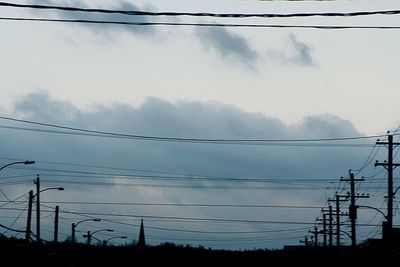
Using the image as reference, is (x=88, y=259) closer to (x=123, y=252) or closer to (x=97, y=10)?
(x=123, y=252)

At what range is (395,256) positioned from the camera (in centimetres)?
7112

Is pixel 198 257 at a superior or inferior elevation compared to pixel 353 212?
inferior

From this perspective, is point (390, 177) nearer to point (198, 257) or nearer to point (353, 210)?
point (353, 210)

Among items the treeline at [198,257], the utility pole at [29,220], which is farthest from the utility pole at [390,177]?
the utility pole at [29,220]

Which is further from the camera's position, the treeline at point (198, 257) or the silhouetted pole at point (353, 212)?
the treeline at point (198, 257)

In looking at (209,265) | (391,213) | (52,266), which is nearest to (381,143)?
(391,213)

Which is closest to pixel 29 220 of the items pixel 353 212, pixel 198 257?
pixel 353 212

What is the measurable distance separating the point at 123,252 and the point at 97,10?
11846 centimetres

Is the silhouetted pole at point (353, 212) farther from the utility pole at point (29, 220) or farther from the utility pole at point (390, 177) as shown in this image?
the utility pole at point (29, 220)

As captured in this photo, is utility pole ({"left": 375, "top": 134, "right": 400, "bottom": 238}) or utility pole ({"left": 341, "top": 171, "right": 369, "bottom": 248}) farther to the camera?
utility pole ({"left": 341, "top": 171, "right": 369, "bottom": 248})

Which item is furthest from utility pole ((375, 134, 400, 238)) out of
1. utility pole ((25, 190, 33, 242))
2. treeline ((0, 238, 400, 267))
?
utility pole ((25, 190, 33, 242))

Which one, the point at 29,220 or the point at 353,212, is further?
the point at 353,212

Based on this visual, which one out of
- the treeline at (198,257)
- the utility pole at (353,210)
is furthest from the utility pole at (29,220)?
the utility pole at (353,210)

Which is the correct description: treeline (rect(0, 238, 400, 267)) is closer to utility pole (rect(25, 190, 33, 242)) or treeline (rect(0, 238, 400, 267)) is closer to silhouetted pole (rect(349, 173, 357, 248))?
utility pole (rect(25, 190, 33, 242))
